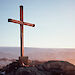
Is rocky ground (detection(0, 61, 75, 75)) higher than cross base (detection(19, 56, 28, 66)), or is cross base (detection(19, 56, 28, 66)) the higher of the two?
cross base (detection(19, 56, 28, 66))

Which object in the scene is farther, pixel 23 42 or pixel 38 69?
pixel 23 42

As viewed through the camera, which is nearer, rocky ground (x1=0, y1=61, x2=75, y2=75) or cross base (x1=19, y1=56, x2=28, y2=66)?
rocky ground (x1=0, y1=61, x2=75, y2=75)

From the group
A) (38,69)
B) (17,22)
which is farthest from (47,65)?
(17,22)

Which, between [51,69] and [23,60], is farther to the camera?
[23,60]

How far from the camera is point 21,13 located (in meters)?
13.4

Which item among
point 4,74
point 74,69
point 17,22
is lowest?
point 4,74

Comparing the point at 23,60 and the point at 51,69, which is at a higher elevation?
the point at 23,60

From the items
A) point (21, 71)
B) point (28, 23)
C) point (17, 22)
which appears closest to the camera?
point (21, 71)

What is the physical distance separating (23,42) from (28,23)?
213 centimetres

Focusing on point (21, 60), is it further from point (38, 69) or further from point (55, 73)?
point (55, 73)

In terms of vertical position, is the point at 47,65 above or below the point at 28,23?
below

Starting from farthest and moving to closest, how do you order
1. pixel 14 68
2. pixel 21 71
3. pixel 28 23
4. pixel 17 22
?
1. pixel 28 23
2. pixel 17 22
3. pixel 14 68
4. pixel 21 71

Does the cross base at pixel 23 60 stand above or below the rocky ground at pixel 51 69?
above

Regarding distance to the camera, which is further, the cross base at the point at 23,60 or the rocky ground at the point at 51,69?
the cross base at the point at 23,60
